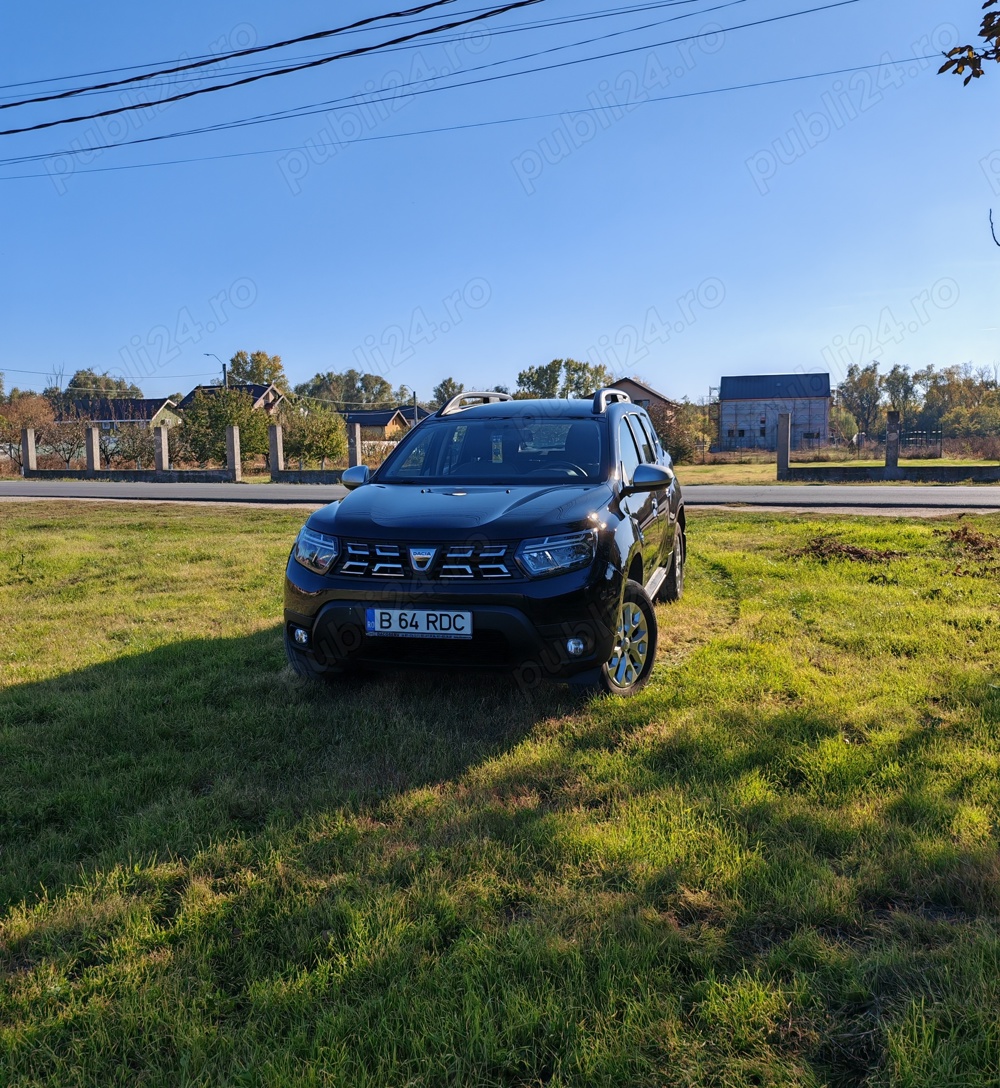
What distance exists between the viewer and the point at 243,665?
5320 mm

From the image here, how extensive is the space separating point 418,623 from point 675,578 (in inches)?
146

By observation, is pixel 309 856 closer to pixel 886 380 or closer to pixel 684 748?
pixel 684 748

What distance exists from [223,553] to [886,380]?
348 ft

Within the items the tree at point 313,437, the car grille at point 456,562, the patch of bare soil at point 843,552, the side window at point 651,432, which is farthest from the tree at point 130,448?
the car grille at point 456,562

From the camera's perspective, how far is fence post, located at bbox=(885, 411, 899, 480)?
27547 mm

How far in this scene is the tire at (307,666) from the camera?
4.38 meters

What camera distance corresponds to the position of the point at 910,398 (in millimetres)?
100688

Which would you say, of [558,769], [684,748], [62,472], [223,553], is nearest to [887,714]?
[684,748]

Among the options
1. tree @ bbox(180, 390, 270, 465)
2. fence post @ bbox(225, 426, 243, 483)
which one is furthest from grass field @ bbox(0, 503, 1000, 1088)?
tree @ bbox(180, 390, 270, 465)

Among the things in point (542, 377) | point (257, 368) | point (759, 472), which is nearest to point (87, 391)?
point (257, 368)

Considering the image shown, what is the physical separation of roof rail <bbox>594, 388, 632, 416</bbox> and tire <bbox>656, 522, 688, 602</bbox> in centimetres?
141

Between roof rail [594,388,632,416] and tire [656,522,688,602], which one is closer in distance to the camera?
roof rail [594,388,632,416]

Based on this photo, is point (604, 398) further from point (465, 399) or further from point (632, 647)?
point (632, 647)

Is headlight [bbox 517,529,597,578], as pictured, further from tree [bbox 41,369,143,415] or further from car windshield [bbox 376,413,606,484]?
tree [bbox 41,369,143,415]
